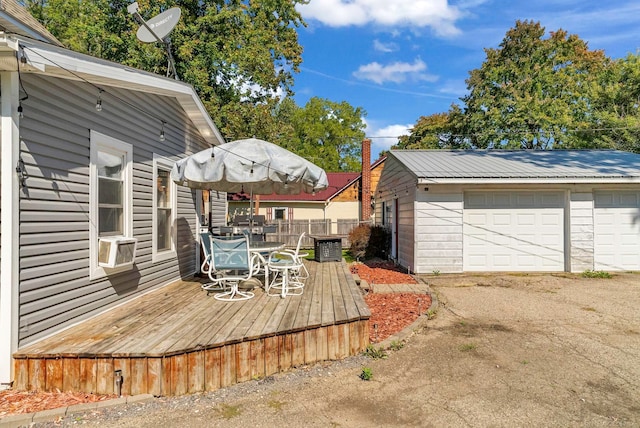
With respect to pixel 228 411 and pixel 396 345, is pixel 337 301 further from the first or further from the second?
pixel 228 411

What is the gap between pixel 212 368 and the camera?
10.9 ft

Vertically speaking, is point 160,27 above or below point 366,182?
above

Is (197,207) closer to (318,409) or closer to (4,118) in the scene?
(4,118)

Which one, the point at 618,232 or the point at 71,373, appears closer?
the point at 71,373

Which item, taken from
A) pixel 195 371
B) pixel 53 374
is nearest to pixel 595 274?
pixel 195 371

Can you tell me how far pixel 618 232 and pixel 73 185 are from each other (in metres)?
11.9

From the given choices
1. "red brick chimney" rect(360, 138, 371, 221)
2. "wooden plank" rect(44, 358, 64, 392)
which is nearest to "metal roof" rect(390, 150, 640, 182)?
"red brick chimney" rect(360, 138, 371, 221)

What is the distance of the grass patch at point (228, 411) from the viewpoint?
9.61ft

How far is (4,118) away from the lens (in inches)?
125

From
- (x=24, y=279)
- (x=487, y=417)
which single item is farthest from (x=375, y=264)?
(x=24, y=279)

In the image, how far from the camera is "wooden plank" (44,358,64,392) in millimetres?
3133

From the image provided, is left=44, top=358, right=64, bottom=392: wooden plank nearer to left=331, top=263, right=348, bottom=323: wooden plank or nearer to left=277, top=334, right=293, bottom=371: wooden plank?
left=277, top=334, right=293, bottom=371: wooden plank

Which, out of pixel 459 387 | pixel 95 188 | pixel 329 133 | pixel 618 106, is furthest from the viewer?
pixel 329 133

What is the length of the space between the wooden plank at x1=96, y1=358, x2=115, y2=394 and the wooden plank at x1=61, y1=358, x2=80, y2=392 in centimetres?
17
